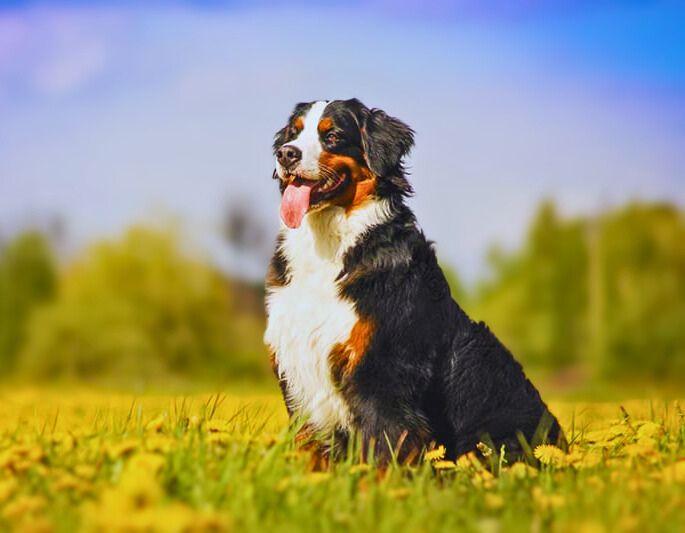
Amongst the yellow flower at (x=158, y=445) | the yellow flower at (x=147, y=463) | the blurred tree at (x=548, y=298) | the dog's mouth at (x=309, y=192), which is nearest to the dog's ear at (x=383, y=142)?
the dog's mouth at (x=309, y=192)

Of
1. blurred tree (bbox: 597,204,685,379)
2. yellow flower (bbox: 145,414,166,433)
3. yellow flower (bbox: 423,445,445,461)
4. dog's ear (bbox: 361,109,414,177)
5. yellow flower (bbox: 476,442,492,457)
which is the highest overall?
blurred tree (bbox: 597,204,685,379)

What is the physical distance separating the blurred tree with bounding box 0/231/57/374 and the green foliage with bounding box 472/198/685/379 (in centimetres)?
1085

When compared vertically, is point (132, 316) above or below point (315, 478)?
above

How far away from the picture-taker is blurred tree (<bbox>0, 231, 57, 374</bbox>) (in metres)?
19.9

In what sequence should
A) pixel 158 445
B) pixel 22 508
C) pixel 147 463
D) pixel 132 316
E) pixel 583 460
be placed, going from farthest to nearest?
pixel 132 316
pixel 583 460
pixel 158 445
pixel 147 463
pixel 22 508

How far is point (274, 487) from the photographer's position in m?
3.98

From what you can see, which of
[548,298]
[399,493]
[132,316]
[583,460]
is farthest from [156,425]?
[548,298]

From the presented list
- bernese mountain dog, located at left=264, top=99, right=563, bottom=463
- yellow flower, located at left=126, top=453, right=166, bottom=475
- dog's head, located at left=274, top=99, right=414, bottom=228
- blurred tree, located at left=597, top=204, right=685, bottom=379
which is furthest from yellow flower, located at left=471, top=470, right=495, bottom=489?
blurred tree, located at left=597, top=204, right=685, bottom=379

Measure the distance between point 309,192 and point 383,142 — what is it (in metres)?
0.59

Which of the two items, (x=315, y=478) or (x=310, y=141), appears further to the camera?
(x=310, y=141)

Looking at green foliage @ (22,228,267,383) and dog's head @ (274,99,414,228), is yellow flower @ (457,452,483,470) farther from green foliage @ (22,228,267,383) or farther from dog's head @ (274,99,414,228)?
green foliage @ (22,228,267,383)

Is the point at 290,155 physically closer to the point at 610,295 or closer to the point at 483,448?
the point at 483,448

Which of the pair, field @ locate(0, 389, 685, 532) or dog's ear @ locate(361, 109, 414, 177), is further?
dog's ear @ locate(361, 109, 414, 177)

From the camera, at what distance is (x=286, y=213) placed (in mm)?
5500
